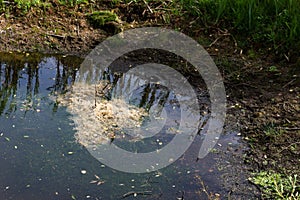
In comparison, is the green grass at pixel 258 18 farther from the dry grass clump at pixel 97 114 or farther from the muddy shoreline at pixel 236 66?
the dry grass clump at pixel 97 114

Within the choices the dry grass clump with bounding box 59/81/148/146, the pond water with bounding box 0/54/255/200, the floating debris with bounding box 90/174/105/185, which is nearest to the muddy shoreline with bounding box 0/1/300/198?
the pond water with bounding box 0/54/255/200

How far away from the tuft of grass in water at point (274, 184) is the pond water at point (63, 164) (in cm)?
23

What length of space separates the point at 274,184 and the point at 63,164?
1280 mm

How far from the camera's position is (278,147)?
10.2 ft

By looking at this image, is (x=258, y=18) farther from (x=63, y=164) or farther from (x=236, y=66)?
(x=63, y=164)

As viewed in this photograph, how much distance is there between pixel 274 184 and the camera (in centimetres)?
269

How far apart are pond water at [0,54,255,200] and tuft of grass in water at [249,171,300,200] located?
0.23 metres

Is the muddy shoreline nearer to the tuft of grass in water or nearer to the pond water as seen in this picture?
the tuft of grass in water

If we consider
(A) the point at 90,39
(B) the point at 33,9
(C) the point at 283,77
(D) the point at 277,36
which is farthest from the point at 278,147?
(B) the point at 33,9

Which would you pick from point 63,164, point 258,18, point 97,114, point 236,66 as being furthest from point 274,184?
point 258,18

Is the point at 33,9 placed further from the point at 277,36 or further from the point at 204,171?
the point at 204,171

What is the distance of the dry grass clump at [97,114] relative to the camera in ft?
10.4

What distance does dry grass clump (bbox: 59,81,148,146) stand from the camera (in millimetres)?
3170

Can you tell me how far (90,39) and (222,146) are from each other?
2199mm
